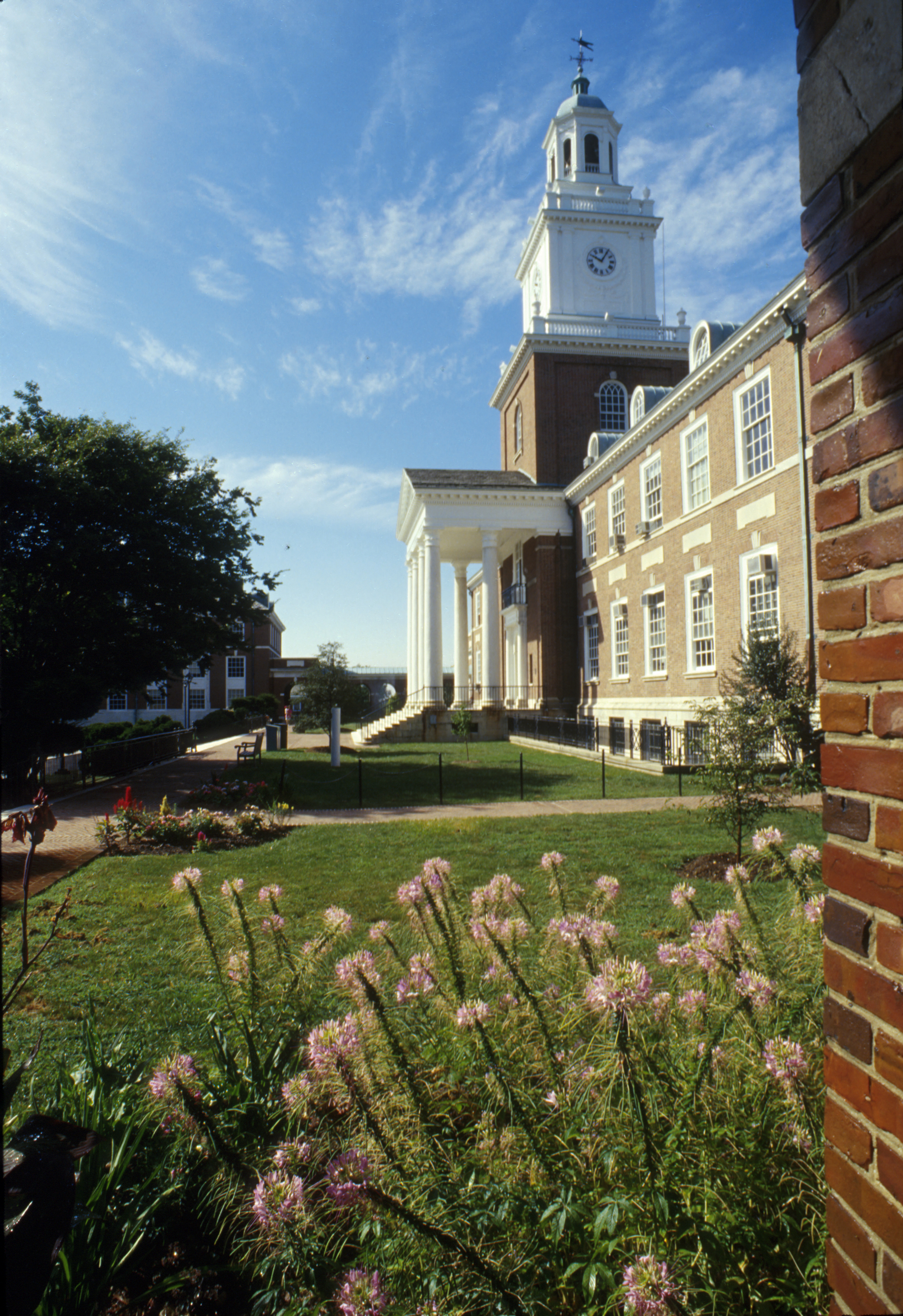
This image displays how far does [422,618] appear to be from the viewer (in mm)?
38312

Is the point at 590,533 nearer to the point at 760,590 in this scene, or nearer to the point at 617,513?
the point at 617,513

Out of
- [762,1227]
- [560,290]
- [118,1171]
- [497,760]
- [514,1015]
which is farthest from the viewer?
[560,290]

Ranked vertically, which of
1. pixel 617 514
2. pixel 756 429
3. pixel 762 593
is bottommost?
pixel 762 593

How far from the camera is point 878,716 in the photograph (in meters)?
1.46

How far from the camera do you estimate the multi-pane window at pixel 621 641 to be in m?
26.0

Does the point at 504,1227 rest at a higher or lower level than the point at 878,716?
lower

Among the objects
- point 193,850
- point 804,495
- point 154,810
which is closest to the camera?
point 193,850

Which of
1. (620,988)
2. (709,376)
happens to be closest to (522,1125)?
(620,988)

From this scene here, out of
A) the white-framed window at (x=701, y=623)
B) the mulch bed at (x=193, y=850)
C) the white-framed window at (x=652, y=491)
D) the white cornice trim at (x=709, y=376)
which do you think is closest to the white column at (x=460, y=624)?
the white cornice trim at (x=709, y=376)

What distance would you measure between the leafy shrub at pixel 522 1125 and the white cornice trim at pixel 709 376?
42.0 ft

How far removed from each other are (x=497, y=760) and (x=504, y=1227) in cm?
1961

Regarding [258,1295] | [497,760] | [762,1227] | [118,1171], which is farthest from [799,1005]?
[497,760]

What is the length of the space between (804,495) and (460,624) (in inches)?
988

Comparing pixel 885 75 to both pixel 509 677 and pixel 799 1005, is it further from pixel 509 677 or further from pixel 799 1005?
pixel 509 677
